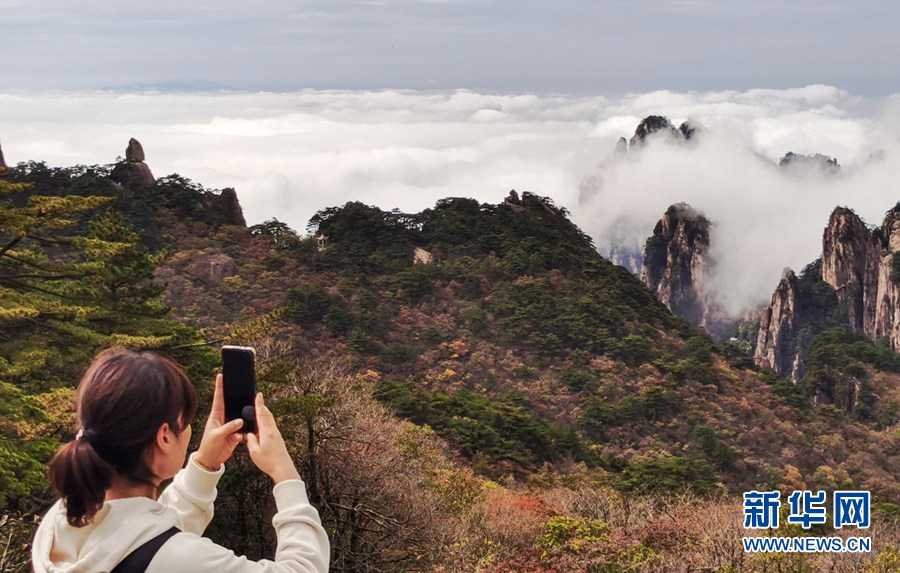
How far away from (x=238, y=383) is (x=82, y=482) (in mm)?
439

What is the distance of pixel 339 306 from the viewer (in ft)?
136

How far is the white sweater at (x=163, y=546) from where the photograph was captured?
1.94m

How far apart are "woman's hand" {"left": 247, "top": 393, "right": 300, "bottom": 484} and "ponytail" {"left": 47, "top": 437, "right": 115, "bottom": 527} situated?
1.16 ft

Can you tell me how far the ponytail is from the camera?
207 cm

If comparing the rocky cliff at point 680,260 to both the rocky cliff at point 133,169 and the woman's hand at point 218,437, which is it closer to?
the rocky cliff at point 133,169

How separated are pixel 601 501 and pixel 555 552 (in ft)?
22.0

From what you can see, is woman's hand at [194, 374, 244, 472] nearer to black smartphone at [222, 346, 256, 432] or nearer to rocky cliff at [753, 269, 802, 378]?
black smartphone at [222, 346, 256, 432]

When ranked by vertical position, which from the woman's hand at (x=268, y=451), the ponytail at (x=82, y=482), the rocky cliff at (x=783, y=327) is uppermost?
the rocky cliff at (x=783, y=327)

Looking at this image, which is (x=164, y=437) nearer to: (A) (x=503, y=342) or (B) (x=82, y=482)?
(B) (x=82, y=482)

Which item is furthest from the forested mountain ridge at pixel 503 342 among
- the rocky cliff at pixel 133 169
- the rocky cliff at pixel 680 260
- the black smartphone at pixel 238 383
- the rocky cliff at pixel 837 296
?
the rocky cliff at pixel 680 260

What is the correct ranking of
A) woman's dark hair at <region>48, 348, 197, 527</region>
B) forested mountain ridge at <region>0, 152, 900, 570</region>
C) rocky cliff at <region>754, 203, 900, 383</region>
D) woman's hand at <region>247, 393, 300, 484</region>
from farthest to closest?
1. rocky cliff at <region>754, 203, 900, 383</region>
2. forested mountain ridge at <region>0, 152, 900, 570</region>
3. woman's hand at <region>247, 393, 300, 484</region>
4. woman's dark hair at <region>48, 348, 197, 527</region>

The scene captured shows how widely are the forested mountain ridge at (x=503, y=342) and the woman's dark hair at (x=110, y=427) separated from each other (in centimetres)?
1825

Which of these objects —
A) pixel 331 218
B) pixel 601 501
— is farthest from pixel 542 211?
pixel 601 501

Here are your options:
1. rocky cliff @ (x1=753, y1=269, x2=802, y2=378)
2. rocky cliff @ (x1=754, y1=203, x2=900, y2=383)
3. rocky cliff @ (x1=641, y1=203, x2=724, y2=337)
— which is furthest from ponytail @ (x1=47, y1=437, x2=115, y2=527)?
rocky cliff @ (x1=641, y1=203, x2=724, y2=337)
